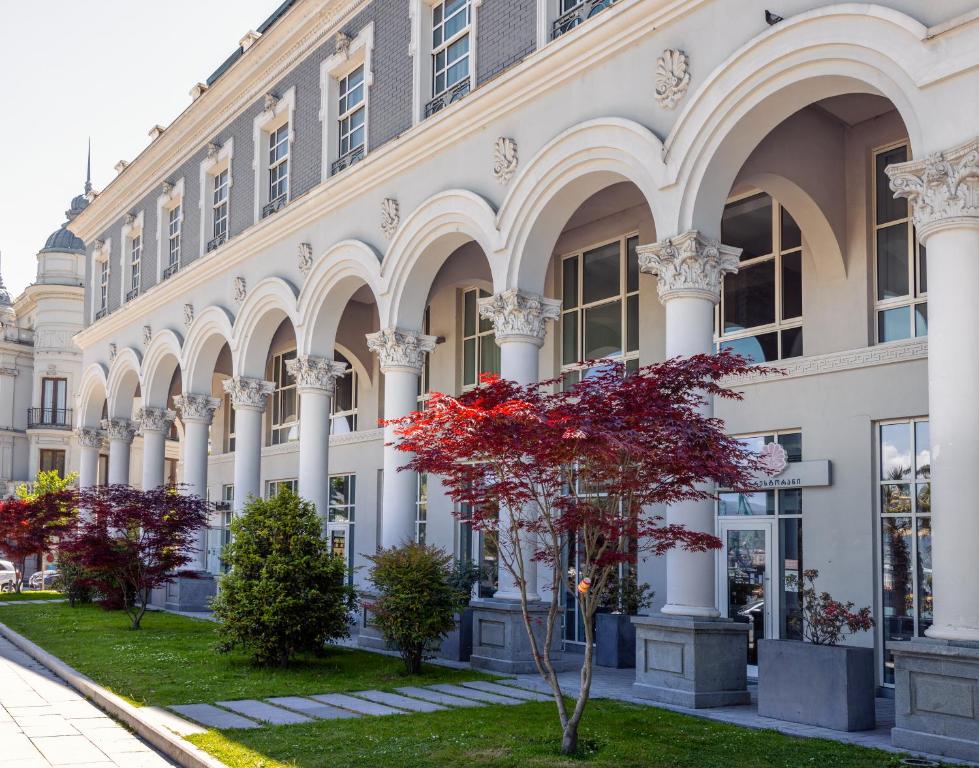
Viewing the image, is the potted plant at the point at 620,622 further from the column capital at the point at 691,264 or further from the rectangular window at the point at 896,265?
the column capital at the point at 691,264

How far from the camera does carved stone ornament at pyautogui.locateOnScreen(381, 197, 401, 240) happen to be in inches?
738

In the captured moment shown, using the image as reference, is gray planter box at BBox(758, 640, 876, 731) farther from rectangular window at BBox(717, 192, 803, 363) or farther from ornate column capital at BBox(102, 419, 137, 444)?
ornate column capital at BBox(102, 419, 137, 444)

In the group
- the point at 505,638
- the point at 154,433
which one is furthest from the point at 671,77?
the point at 154,433

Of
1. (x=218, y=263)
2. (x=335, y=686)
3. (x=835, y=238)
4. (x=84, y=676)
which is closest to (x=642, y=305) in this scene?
(x=835, y=238)

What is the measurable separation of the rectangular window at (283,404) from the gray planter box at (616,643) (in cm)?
1561

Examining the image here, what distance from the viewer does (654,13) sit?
13.5 metres

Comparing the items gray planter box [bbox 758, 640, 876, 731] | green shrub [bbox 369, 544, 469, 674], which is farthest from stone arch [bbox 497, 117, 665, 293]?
gray planter box [bbox 758, 640, 876, 731]

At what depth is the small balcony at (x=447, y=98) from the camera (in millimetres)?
17500

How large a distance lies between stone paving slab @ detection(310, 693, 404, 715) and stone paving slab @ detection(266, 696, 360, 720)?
0.13 meters

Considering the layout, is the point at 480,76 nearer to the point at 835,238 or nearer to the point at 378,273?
the point at 378,273

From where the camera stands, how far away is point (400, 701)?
40.8 ft

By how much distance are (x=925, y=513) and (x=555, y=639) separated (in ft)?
17.7

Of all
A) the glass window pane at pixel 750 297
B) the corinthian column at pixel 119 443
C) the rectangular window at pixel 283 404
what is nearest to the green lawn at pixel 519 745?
the glass window pane at pixel 750 297

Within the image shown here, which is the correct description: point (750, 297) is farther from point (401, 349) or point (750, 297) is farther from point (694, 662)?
point (694, 662)
